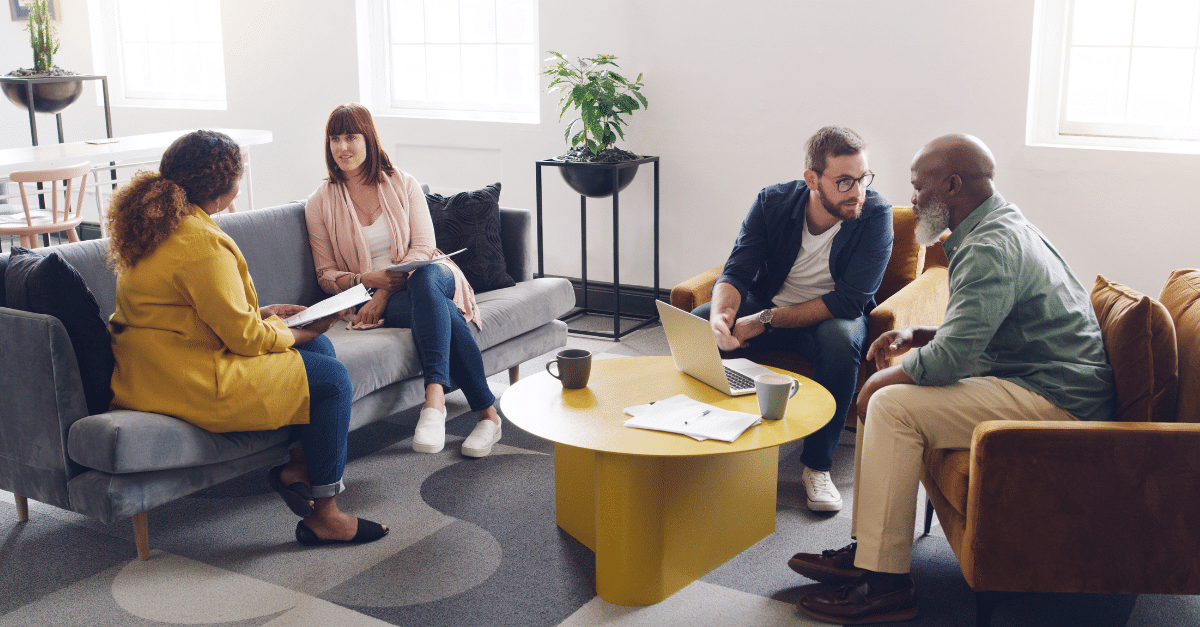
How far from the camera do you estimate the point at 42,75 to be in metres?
6.09

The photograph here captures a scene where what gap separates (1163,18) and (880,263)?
1.87 meters

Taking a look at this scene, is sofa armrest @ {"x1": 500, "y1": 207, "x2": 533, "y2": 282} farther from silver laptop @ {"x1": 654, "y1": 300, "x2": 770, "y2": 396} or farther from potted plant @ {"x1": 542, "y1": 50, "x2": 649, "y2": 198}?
silver laptop @ {"x1": 654, "y1": 300, "x2": 770, "y2": 396}

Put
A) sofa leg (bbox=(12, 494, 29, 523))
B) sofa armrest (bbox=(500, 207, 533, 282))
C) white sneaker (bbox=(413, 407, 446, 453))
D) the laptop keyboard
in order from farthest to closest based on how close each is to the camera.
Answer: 1. sofa armrest (bbox=(500, 207, 533, 282))
2. white sneaker (bbox=(413, 407, 446, 453))
3. sofa leg (bbox=(12, 494, 29, 523))
4. the laptop keyboard

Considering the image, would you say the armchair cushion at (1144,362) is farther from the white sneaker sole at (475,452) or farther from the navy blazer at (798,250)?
the white sneaker sole at (475,452)

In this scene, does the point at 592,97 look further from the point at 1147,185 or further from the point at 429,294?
the point at 1147,185

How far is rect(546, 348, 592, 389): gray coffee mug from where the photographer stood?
2.57 meters

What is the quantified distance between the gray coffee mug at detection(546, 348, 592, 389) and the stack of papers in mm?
218

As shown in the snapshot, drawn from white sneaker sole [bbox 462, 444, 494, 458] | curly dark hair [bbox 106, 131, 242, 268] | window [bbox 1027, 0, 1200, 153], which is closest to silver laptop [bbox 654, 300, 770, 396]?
white sneaker sole [bbox 462, 444, 494, 458]

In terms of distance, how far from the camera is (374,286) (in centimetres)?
338

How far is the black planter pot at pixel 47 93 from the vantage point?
605 centimetres

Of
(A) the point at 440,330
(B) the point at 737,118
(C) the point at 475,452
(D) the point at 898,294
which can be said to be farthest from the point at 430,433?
(B) the point at 737,118

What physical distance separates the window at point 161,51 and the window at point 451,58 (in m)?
1.40

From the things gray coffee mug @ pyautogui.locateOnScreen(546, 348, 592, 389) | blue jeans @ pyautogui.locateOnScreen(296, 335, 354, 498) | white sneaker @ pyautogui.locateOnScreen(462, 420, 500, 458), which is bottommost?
white sneaker @ pyautogui.locateOnScreen(462, 420, 500, 458)

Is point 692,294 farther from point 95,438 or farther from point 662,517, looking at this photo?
point 95,438
